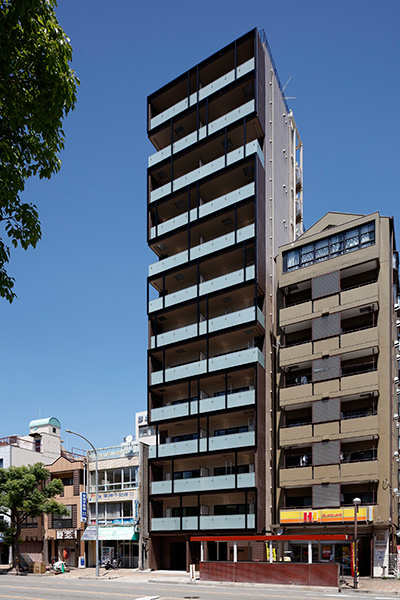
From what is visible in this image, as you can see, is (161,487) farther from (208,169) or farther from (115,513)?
(208,169)

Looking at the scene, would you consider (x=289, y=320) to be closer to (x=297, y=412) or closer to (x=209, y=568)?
(x=297, y=412)

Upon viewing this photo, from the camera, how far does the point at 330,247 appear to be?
170ft

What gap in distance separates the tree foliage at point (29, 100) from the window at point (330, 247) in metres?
40.7

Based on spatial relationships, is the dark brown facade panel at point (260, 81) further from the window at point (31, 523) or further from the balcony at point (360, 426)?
the window at point (31, 523)

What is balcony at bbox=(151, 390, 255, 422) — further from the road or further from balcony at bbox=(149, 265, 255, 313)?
the road

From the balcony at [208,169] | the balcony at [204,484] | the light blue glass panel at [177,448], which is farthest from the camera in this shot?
the balcony at [208,169]

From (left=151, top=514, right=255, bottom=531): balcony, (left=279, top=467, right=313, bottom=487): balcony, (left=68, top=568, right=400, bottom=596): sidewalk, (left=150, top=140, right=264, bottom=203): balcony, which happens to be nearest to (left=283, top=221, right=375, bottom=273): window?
(left=150, top=140, right=264, bottom=203): balcony

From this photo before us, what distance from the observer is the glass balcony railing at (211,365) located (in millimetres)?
51312

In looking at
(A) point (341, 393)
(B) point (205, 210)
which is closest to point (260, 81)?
(B) point (205, 210)

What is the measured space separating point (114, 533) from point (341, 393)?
25.6m

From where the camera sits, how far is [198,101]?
59.8 meters

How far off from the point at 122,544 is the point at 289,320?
85.4 ft

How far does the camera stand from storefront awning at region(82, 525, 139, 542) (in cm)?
5636

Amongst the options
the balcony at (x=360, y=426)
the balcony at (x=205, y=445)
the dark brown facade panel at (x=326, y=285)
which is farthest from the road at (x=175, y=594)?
the dark brown facade panel at (x=326, y=285)
